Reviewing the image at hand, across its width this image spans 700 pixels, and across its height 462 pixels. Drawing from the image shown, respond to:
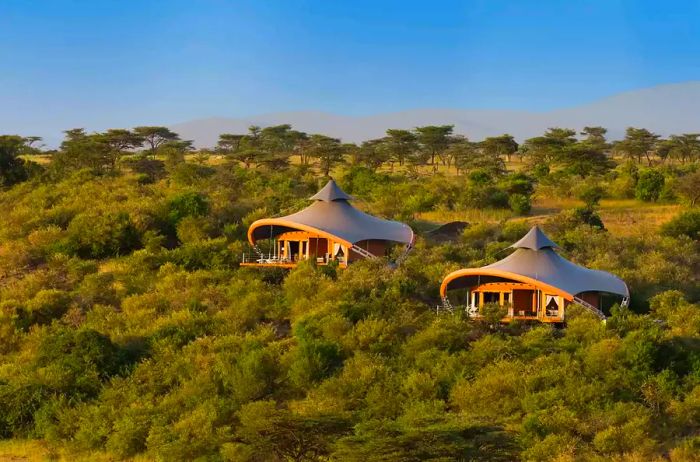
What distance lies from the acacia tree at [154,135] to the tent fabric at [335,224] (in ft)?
141

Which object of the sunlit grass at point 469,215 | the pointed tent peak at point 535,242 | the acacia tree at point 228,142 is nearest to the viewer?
the pointed tent peak at point 535,242

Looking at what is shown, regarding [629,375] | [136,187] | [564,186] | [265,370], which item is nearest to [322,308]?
[265,370]

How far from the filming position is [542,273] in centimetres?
2923

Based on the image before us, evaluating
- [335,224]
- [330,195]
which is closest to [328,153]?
[330,195]

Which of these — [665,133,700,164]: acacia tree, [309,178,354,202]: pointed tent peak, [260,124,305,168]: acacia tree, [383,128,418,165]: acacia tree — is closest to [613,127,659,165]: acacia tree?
[665,133,700,164]: acacia tree

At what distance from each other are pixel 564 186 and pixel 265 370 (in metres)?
31.8

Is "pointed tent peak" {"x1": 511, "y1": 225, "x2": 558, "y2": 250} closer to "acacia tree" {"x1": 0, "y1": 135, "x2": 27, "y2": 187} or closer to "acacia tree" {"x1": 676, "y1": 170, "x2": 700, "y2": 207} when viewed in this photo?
"acacia tree" {"x1": 676, "y1": 170, "x2": 700, "y2": 207}

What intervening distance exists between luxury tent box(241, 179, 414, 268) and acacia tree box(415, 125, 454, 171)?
46.5m

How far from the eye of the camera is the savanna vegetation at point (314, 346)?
21.0 m

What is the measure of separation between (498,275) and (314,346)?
7.71 meters

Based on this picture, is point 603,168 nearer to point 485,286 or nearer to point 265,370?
point 485,286

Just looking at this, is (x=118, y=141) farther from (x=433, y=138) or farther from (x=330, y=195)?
(x=330, y=195)

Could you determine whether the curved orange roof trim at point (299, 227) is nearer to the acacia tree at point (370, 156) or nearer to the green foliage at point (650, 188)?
the green foliage at point (650, 188)

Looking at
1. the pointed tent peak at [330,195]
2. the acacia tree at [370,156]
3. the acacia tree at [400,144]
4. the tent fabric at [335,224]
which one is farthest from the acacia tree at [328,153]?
the tent fabric at [335,224]
